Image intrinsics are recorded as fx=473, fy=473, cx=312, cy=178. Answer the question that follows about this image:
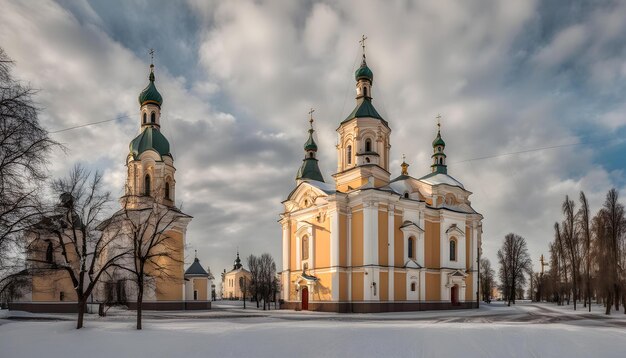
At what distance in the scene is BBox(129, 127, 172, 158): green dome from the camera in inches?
1791

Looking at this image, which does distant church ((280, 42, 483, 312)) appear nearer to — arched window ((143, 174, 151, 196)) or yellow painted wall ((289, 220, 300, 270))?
yellow painted wall ((289, 220, 300, 270))

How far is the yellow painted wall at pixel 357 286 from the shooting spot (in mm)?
40594

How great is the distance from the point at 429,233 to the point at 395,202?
6624mm

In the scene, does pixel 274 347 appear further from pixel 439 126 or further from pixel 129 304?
pixel 439 126

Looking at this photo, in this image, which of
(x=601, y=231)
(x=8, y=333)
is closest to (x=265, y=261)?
(x=601, y=231)

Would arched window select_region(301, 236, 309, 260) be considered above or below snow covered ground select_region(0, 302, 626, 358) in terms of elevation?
above

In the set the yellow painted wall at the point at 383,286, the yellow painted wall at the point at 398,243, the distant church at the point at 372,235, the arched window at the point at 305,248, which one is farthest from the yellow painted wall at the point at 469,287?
the arched window at the point at 305,248

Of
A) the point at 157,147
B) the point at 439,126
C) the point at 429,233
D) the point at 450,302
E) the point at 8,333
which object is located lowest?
the point at 450,302

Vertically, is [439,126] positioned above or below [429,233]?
above

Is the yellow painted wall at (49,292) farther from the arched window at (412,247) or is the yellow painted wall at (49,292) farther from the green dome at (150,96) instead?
the arched window at (412,247)

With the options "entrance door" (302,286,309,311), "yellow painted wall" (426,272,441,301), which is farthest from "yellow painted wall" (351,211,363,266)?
"yellow painted wall" (426,272,441,301)

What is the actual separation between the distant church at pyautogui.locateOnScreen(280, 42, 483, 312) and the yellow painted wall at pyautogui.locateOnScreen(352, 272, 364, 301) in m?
0.09

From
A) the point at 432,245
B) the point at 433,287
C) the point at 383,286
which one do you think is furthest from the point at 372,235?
the point at 433,287

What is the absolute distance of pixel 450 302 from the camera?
4672 centimetres
